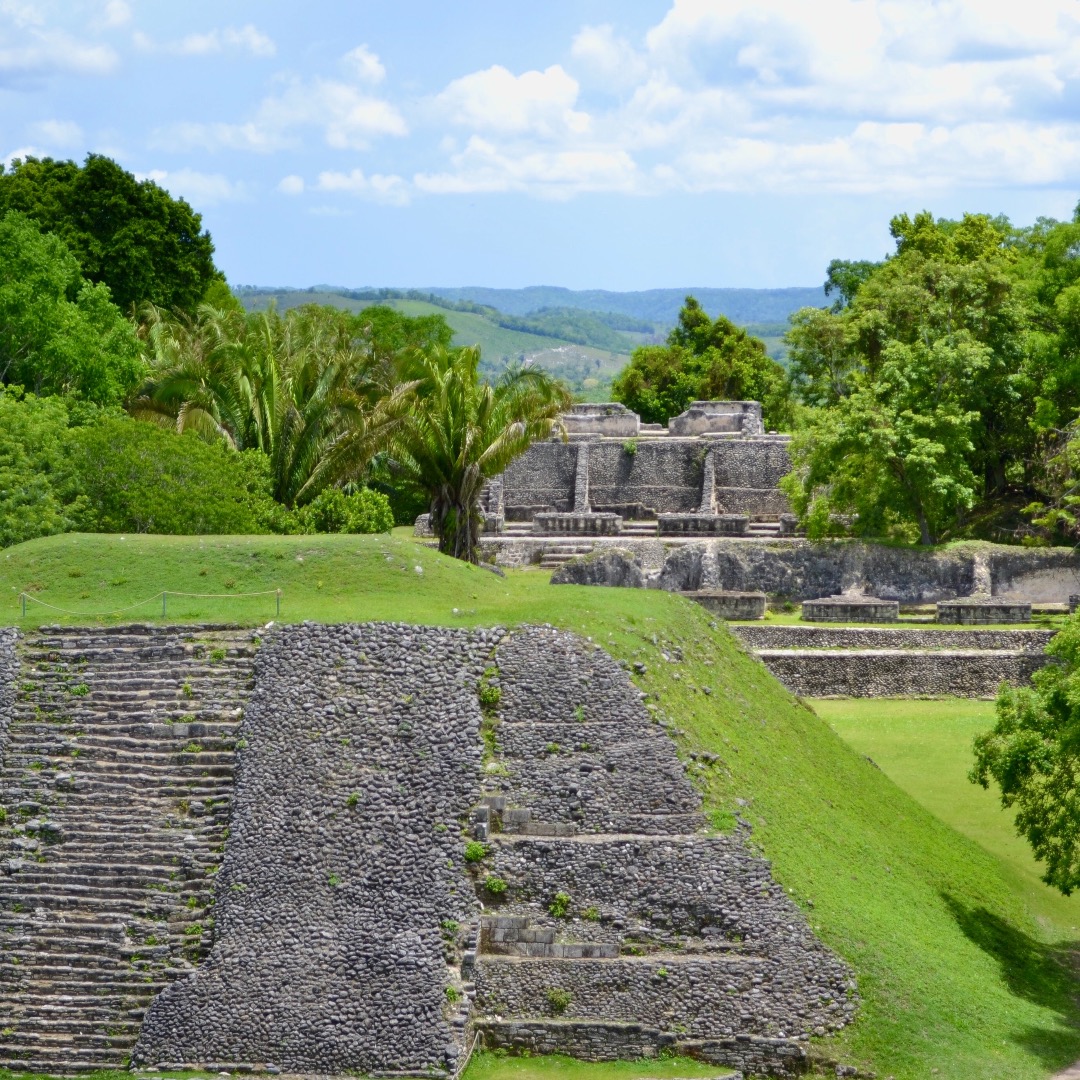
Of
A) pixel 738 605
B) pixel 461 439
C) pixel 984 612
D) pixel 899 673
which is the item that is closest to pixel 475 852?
pixel 461 439

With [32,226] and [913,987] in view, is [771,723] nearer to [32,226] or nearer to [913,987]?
[913,987]

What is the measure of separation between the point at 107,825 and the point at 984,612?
22.2m

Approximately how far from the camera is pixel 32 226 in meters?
40.0

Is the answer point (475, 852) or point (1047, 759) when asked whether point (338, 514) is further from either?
point (1047, 759)

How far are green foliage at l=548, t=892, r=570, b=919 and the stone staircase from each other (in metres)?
3.43

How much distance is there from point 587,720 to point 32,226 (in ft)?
85.6

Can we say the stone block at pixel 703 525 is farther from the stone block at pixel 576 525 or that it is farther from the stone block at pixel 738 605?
the stone block at pixel 738 605

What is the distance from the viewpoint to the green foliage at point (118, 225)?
52500 millimetres

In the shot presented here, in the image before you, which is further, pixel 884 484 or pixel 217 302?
pixel 217 302

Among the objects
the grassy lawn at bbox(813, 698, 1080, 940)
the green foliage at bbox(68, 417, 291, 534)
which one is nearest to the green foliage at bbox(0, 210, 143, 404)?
the green foliage at bbox(68, 417, 291, 534)

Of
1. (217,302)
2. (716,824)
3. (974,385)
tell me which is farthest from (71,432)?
(217,302)

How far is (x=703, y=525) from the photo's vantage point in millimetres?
42656

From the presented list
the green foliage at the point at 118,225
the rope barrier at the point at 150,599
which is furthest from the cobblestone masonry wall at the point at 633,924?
the green foliage at the point at 118,225

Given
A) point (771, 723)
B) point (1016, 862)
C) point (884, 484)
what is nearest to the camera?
point (771, 723)
